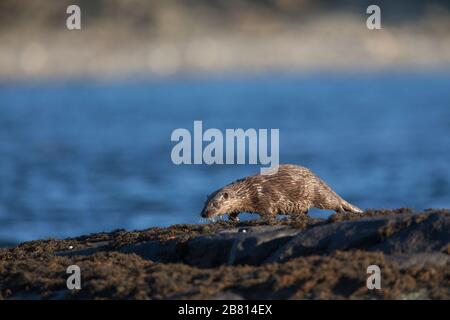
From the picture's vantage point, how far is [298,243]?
1230 centimetres

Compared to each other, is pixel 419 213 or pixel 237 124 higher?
pixel 237 124

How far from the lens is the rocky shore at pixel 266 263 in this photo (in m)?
11.3

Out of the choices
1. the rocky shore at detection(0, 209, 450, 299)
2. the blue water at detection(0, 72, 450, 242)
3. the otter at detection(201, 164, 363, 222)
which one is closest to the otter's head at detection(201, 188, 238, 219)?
the otter at detection(201, 164, 363, 222)

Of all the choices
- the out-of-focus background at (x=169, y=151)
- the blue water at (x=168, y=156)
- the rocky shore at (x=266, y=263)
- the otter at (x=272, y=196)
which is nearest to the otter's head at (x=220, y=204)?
the otter at (x=272, y=196)

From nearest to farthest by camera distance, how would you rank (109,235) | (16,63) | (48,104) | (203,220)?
(109,235) < (203,220) < (48,104) < (16,63)

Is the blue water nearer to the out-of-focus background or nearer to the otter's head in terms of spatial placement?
the out-of-focus background

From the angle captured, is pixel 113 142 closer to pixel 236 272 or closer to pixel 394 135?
pixel 394 135

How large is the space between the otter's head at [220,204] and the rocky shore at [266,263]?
3.21m

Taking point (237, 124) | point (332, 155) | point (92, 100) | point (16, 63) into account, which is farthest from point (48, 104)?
point (332, 155)

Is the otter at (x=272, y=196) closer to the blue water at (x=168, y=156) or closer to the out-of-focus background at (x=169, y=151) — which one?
the out-of-focus background at (x=169, y=151)

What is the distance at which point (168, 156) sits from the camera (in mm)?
61250
